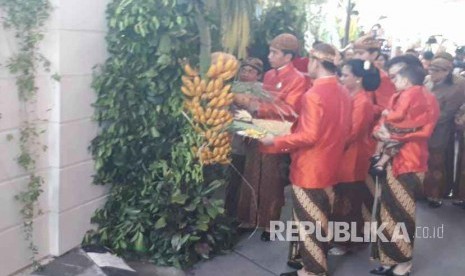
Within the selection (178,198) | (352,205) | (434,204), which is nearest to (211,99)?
(178,198)

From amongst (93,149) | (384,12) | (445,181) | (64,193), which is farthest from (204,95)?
(384,12)

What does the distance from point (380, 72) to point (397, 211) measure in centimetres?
120

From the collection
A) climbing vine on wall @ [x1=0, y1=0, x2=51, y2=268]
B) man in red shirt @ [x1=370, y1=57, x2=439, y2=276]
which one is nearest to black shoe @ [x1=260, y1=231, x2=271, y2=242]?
man in red shirt @ [x1=370, y1=57, x2=439, y2=276]

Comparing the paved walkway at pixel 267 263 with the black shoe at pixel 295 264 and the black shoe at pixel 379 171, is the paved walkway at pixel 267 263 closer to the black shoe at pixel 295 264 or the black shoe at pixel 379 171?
the black shoe at pixel 295 264

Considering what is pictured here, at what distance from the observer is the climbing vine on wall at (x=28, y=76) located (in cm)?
336

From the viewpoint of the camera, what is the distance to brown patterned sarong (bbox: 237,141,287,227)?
15.4ft

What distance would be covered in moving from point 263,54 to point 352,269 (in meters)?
1.93

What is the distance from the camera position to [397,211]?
13.1ft

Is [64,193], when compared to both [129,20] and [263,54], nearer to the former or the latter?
[129,20]

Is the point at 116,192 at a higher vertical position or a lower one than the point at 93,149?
lower

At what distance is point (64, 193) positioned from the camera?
394 cm

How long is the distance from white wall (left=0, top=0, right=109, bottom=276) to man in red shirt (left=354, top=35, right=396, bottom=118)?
2.05 meters

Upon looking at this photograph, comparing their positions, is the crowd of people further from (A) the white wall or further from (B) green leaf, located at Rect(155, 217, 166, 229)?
(A) the white wall

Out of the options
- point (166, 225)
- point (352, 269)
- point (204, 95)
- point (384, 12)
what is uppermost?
point (384, 12)
